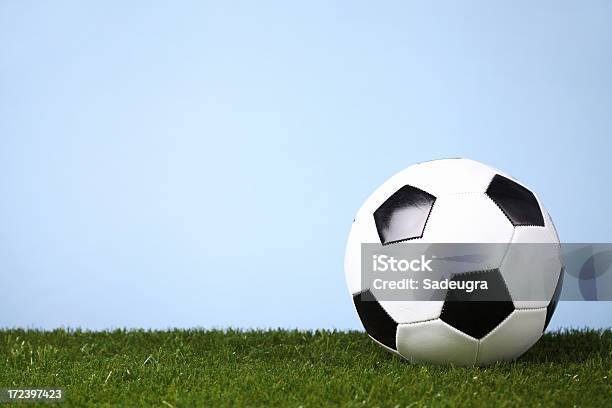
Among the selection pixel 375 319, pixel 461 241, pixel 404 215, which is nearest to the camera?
pixel 461 241

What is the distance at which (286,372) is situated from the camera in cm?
481

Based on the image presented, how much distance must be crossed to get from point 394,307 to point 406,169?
937 mm

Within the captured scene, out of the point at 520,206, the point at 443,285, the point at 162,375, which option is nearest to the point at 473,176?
the point at 520,206

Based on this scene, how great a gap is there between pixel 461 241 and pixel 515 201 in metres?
0.50

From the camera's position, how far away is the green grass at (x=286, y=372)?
13.5 ft

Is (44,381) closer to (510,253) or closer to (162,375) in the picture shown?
(162,375)

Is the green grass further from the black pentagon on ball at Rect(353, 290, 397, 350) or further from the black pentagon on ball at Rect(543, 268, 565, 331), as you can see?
the black pentagon on ball at Rect(543, 268, 565, 331)

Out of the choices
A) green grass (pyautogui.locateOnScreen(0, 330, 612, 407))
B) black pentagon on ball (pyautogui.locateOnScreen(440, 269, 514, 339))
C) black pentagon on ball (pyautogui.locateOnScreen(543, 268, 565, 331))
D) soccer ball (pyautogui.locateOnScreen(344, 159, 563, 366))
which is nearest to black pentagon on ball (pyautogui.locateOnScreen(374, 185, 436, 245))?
soccer ball (pyautogui.locateOnScreen(344, 159, 563, 366))

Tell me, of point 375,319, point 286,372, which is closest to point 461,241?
point 375,319

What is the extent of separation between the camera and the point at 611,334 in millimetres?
6441

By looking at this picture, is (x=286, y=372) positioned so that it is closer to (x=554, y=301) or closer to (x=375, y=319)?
(x=375, y=319)

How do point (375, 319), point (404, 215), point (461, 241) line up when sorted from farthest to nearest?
point (375, 319) → point (404, 215) → point (461, 241)

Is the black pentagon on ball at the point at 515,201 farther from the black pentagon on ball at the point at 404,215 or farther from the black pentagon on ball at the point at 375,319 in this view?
the black pentagon on ball at the point at 375,319

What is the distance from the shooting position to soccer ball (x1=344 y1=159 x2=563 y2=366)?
15.4ft
